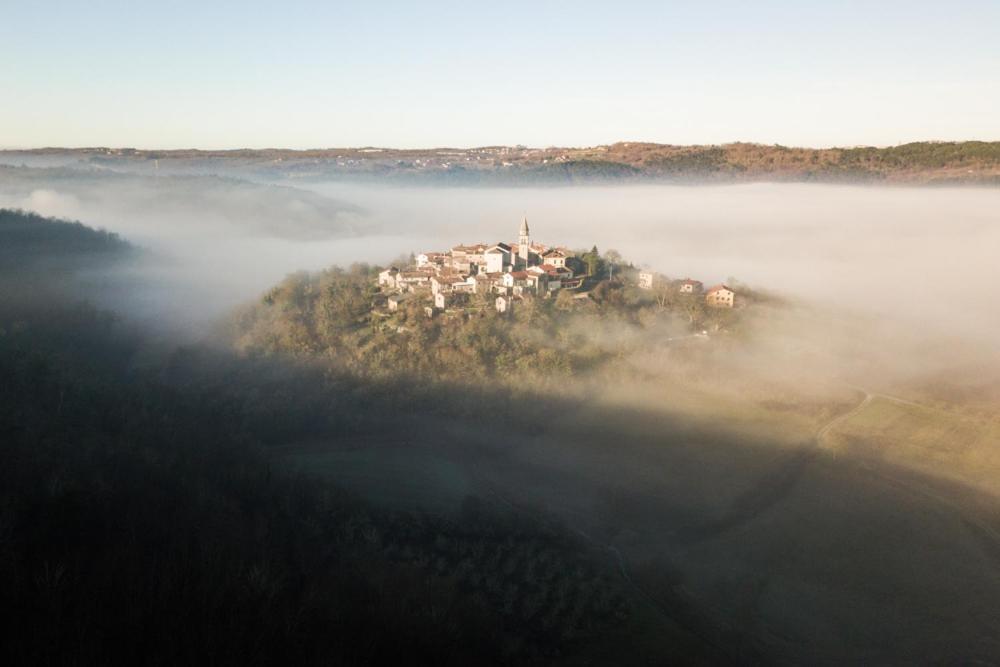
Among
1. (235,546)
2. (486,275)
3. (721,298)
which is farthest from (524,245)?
(235,546)

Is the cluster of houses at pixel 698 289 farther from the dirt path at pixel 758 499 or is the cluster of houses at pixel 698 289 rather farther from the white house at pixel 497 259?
the dirt path at pixel 758 499

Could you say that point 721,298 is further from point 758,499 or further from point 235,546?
point 235,546

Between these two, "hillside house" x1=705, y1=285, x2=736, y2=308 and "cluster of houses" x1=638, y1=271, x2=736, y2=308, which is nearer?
"hillside house" x1=705, y1=285, x2=736, y2=308

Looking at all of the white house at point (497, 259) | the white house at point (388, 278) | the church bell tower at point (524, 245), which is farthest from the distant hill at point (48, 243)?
the church bell tower at point (524, 245)

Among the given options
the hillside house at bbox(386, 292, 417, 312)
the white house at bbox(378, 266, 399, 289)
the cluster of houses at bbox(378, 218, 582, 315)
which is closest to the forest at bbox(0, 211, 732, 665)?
the hillside house at bbox(386, 292, 417, 312)

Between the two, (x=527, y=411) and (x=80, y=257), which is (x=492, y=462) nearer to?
(x=527, y=411)

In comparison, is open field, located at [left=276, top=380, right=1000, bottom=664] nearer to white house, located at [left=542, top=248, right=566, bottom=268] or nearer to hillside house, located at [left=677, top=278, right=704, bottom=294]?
hillside house, located at [left=677, top=278, right=704, bottom=294]

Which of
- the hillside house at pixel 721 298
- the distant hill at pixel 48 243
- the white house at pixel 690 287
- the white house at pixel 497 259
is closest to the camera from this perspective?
the white house at pixel 497 259

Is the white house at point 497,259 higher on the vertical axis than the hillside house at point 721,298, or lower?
higher
